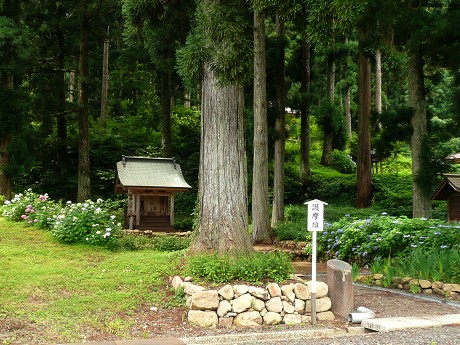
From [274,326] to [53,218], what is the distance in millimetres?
7955

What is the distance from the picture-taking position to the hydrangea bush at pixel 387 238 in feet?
33.7

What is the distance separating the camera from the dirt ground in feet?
19.5

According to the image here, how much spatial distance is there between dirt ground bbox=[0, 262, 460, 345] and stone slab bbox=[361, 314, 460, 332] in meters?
0.32

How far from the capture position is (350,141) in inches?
1328

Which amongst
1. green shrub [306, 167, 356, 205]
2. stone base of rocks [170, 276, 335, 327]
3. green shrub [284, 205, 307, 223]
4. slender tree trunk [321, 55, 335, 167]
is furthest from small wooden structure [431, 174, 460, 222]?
slender tree trunk [321, 55, 335, 167]

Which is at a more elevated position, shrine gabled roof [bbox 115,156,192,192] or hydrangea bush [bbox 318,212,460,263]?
shrine gabled roof [bbox 115,156,192,192]

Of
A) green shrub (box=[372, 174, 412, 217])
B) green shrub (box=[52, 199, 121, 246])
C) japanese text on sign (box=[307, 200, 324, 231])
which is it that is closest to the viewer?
japanese text on sign (box=[307, 200, 324, 231])

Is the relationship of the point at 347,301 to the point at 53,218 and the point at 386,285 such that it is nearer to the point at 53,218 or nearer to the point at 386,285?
the point at 386,285

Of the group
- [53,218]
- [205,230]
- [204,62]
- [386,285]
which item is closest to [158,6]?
[204,62]

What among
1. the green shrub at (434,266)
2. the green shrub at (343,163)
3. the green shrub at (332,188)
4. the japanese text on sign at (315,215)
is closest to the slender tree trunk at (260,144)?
the green shrub at (434,266)

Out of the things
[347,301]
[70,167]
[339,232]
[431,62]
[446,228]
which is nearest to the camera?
[347,301]

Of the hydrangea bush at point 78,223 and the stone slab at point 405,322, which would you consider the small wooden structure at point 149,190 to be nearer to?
the hydrangea bush at point 78,223

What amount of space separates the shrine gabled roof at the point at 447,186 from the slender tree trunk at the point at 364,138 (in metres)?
5.26

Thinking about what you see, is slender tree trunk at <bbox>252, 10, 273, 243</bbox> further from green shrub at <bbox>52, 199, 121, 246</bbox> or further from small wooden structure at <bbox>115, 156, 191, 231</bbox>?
green shrub at <bbox>52, 199, 121, 246</bbox>
